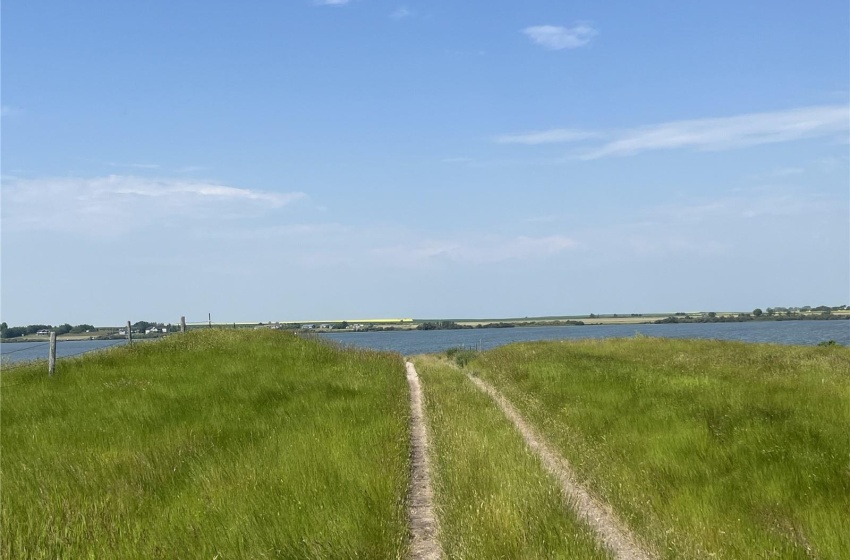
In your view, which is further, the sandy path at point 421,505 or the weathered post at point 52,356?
the weathered post at point 52,356

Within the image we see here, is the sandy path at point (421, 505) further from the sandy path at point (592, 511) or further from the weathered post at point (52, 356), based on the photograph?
the weathered post at point (52, 356)

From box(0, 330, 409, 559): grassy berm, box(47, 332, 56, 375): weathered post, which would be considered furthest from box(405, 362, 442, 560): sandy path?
box(47, 332, 56, 375): weathered post

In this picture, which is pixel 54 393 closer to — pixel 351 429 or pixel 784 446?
pixel 351 429

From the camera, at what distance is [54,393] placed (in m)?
18.0

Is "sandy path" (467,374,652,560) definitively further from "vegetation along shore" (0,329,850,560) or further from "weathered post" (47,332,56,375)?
"weathered post" (47,332,56,375)

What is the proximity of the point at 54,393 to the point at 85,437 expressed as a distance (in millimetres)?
6221

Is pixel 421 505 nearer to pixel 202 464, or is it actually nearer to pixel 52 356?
pixel 202 464

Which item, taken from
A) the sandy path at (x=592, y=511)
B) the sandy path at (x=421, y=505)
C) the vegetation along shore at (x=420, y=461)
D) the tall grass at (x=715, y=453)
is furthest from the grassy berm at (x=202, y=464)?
the tall grass at (x=715, y=453)

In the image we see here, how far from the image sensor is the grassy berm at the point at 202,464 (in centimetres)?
702

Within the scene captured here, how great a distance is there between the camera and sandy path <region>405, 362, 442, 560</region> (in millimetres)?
7152

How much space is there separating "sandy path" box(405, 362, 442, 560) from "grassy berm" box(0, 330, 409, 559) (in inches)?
10.2

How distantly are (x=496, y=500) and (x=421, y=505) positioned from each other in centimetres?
130

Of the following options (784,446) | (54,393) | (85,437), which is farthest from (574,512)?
(54,393)

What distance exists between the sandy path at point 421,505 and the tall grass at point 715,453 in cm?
256
